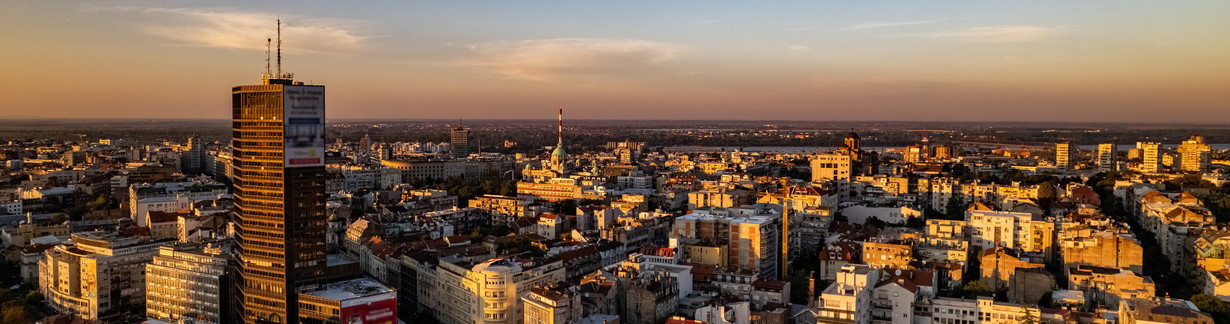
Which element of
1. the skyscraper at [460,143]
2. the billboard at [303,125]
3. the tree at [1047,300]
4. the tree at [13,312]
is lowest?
the tree at [13,312]

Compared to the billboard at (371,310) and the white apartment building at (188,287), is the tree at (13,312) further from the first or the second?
the billboard at (371,310)

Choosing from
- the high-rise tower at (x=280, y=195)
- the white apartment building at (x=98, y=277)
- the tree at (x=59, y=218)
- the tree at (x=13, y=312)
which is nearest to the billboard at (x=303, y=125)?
the high-rise tower at (x=280, y=195)

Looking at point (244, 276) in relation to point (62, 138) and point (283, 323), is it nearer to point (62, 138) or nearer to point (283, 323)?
point (283, 323)

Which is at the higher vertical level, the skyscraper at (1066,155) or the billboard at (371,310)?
the skyscraper at (1066,155)

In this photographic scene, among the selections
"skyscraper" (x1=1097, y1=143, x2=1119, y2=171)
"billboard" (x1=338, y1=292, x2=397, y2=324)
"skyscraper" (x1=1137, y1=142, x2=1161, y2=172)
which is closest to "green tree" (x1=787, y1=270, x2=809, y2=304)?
"billboard" (x1=338, y1=292, x2=397, y2=324)

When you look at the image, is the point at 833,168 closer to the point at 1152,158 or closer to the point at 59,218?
the point at 1152,158

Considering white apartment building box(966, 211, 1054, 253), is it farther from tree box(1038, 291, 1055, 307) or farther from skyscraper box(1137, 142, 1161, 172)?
skyscraper box(1137, 142, 1161, 172)

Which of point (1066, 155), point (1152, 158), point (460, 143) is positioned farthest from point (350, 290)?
point (460, 143)

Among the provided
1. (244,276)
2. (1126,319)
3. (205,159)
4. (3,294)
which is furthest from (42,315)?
(205,159)
